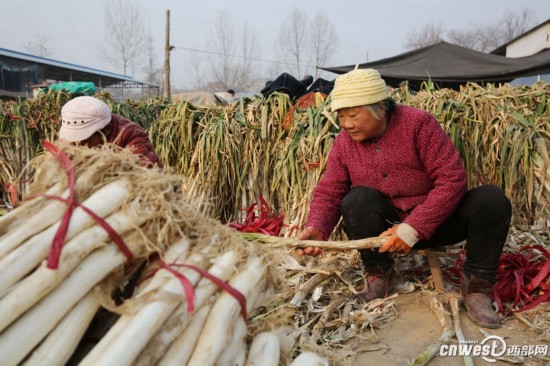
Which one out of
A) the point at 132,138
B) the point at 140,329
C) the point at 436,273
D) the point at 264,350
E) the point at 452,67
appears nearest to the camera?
the point at 140,329

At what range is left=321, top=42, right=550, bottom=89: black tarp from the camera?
9.50 m

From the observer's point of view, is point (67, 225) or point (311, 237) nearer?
point (67, 225)

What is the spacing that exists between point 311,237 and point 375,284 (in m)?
0.52

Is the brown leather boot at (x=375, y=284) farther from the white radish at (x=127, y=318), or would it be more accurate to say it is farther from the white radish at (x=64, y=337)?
the white radish at (x=64, y=337)

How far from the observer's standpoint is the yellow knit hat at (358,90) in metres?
2.17

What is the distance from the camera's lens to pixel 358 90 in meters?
2.17

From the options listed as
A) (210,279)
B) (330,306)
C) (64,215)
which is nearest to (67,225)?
(64,215)

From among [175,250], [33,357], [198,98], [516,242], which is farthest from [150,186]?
[198,98]

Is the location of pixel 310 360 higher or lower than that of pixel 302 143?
lower

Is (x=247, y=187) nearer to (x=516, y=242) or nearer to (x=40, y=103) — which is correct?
(x=516, y=242)

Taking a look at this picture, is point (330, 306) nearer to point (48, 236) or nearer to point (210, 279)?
point (210, 279)

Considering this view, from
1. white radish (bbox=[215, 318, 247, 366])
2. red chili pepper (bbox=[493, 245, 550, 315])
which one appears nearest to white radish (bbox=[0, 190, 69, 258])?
white radish (bbox=[215, 318, 247, 366])

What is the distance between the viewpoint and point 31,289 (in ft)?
3.15

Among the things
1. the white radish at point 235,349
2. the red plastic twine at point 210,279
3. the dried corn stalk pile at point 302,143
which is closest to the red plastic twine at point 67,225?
the red plastic twine at point 210,279
